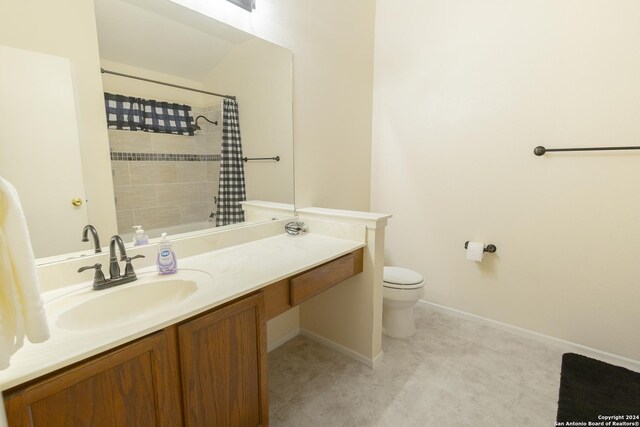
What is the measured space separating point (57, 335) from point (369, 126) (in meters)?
2.47

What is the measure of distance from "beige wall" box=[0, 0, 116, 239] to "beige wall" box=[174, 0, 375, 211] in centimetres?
57

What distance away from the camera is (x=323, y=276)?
1.50 m

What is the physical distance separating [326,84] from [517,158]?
1.41 metres

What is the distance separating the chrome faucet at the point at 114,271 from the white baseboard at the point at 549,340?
228 cm

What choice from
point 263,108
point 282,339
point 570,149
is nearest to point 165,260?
point 263,108

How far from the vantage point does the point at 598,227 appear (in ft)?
6.04

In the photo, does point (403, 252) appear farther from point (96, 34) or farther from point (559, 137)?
A: point (96, 34)

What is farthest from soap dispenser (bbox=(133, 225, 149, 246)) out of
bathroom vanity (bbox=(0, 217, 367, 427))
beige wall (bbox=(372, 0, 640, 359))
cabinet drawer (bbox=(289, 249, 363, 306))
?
beige wall (bbox=(372, 0, 640, 359))

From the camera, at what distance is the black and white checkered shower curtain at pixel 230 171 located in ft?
5.40

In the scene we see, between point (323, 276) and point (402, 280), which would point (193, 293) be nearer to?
point (323, 276)

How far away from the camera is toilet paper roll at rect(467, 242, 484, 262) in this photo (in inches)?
87.4

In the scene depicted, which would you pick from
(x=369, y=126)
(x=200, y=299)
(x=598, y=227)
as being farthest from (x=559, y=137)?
(x=200, y=299)

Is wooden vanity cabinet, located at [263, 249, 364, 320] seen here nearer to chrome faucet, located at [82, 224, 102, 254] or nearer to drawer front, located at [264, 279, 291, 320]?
drawer front, located at [264, 279, 291, 320]

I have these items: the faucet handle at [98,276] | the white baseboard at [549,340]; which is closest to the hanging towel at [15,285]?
the faucet handle at [98,276]
